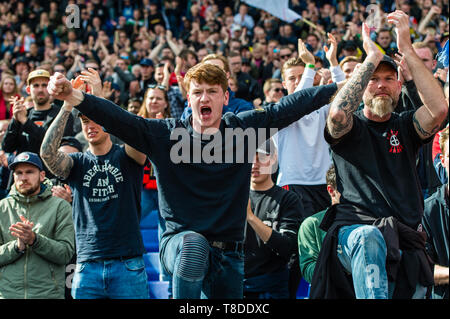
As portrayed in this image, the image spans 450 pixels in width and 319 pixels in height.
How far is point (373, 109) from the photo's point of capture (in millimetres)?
4375

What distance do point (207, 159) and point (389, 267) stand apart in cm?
133

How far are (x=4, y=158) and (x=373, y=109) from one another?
4.67m

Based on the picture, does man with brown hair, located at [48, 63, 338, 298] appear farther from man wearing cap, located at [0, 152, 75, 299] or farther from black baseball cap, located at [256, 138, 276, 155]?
man wearing cap, located at [0, 152, 75, 299]

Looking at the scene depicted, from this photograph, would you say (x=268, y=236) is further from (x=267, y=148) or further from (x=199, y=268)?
(x=199, y=268)

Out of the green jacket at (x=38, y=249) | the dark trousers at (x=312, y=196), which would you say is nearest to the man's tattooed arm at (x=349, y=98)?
the dark trousers at (x=312, y=196)

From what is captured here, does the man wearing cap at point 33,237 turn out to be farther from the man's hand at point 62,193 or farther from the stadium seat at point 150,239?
the stadium seat at point 150,239

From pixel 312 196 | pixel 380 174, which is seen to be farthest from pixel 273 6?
pixel 380 174

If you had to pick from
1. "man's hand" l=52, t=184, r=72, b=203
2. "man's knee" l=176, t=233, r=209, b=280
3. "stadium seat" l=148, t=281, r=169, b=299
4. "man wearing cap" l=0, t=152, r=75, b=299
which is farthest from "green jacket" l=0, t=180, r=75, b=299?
"man's knee" l=176, t=233, r=209, b=280

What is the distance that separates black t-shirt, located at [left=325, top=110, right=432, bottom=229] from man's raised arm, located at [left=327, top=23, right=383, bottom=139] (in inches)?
4.2

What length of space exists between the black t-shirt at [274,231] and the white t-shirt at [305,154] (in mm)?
451

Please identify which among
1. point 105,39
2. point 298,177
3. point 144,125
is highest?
point 105,39

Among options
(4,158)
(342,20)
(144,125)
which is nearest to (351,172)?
(144,125)

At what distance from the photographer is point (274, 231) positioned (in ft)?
18.0
